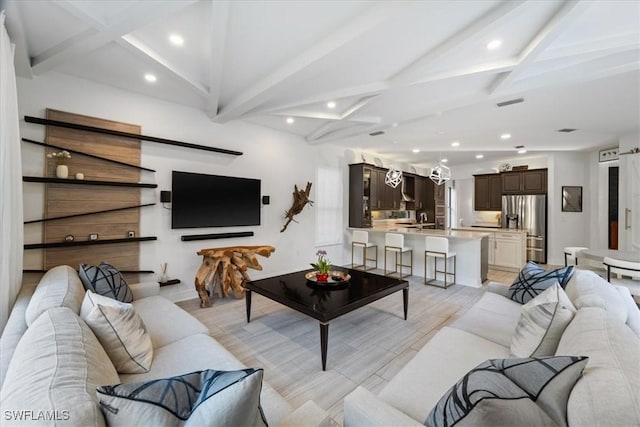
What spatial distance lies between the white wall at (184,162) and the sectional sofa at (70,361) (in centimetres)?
162

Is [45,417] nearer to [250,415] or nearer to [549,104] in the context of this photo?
[250,415]

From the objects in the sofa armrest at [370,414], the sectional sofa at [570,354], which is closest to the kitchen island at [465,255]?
the sectional sofa at [570,354]

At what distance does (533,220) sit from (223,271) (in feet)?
24.3

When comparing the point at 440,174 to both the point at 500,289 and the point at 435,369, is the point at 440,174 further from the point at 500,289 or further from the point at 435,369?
the point at 435,369

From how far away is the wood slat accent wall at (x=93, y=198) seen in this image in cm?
314

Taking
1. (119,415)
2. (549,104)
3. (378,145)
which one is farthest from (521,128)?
(119,415)

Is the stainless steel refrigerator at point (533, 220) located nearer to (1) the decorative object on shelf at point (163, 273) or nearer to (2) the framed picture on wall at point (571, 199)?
(2) the framed picture on wall at point (571, 199)

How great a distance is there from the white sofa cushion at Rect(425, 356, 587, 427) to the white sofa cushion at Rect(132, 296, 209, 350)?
186 cm

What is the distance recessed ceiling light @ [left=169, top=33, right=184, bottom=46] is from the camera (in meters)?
2.51

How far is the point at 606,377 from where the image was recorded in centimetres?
93

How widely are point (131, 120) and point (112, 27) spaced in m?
1.75

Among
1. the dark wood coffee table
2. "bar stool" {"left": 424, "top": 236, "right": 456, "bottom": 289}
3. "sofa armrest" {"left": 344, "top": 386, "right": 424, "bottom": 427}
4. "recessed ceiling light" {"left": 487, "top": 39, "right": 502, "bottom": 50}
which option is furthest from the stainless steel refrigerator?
"sofa armrest" {"left": 344, "top": 386, "right": 424, "bottom": 427}

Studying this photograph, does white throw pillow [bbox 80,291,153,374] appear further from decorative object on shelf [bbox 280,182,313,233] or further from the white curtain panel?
decorative object on shelf [bbox 280,182,313,233]

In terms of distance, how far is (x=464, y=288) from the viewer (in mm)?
4785
